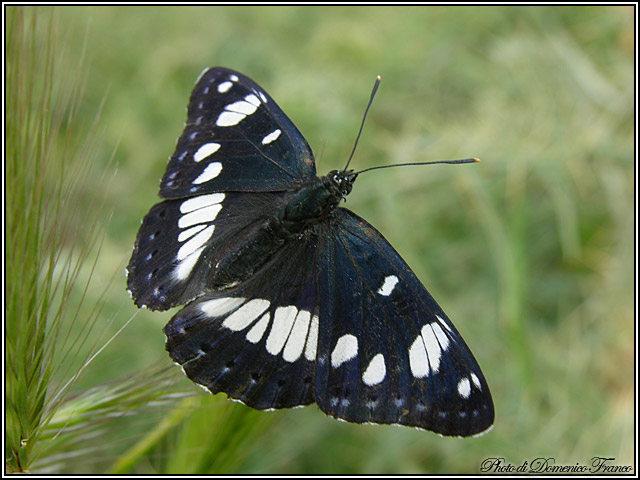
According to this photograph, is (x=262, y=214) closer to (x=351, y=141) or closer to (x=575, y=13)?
(x=351, y=141)

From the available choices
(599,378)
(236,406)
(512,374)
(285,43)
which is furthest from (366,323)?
(285,43)

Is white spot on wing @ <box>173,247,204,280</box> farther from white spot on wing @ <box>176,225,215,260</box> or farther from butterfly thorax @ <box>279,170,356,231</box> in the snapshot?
butterfly thorax @ <box>279,170,356,231</box>

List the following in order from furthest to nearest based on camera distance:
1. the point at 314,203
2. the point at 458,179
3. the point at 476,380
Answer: the point at 458,179 → the point at 314,203 → the point at 476,380

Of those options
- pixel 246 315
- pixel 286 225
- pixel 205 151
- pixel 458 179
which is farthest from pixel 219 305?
pixel 458 179

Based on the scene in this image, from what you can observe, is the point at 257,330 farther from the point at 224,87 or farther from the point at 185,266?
the point at 224,87

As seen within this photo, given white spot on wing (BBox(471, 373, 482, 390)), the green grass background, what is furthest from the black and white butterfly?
the green grass background
